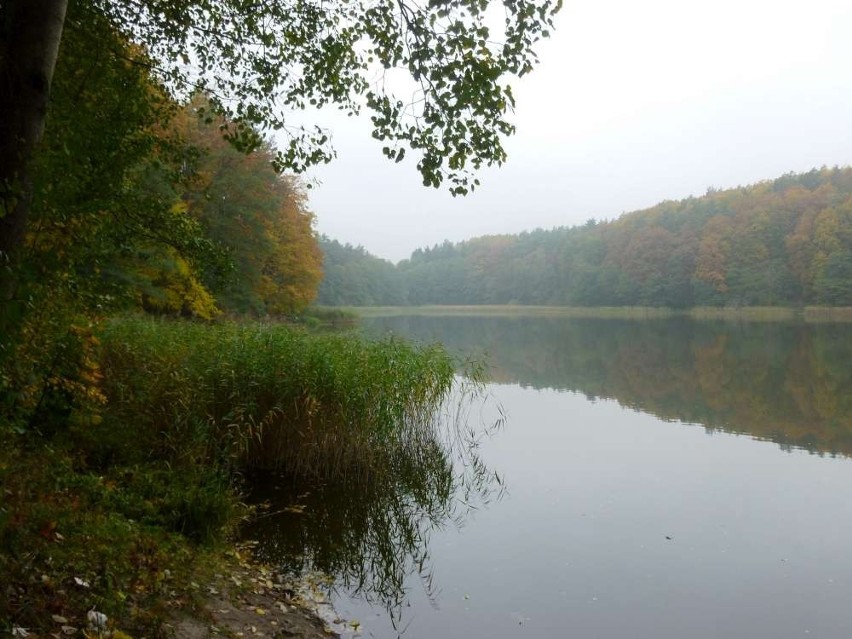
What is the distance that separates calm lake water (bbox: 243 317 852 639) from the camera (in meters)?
5.43

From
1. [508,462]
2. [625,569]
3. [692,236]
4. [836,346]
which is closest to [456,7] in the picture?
[625,569]

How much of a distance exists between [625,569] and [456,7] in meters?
5.41

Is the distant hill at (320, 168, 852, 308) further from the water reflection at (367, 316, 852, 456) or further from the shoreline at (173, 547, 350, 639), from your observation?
the shoreline at (173, 547, 350, 639)

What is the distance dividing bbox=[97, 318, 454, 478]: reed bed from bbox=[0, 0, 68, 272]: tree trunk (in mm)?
4494

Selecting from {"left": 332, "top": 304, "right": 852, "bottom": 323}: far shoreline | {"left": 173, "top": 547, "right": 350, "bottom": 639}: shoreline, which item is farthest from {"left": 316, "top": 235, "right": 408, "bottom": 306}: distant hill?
{"left": 173, "top": 547, "right": 350, "bottom": 639}: shoreline

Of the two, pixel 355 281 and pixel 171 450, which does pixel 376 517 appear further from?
pixel 355 281

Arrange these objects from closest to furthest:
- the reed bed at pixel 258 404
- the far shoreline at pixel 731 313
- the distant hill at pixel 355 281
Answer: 1. the reed bed at pixel 258 404
2. the far shoreline at pixel 731 313
3. the distant hill at pixel 355 281

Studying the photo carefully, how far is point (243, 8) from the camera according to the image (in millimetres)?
5750

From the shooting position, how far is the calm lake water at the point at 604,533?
17.8 feet

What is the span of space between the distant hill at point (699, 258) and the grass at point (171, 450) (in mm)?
61395

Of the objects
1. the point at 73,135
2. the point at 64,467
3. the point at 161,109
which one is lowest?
the point at 64,467

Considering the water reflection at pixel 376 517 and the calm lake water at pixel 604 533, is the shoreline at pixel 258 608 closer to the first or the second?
the calm lake water at pixel 604 533

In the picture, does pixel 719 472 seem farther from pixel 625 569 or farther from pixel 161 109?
pixel 161 109

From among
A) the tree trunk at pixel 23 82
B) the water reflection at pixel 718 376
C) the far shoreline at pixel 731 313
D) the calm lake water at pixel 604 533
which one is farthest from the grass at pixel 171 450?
the far shoreline at pixel 731 313
